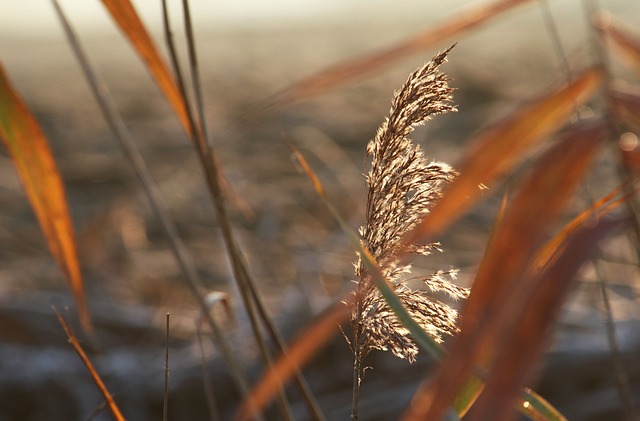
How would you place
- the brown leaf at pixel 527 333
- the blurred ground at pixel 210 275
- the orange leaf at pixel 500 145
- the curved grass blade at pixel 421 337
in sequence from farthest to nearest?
the blurred ground at pixel 210 275
the curved grass blade at pixel 421 337
the orange leaf at pixel 500 145
the brown leaf at pixel 527 333

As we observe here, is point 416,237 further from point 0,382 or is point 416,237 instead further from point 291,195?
point 291,195

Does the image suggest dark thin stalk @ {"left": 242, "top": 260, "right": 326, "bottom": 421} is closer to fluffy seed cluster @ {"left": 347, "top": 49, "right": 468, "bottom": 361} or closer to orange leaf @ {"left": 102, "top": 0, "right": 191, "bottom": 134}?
fluffy seed cluster @ {"left": 347, "top": 49, "right": 468, "bottom": 361}

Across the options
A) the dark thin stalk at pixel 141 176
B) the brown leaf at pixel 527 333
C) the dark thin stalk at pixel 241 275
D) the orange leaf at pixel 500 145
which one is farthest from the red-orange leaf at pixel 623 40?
the dark thin stalk at pixel 141 176

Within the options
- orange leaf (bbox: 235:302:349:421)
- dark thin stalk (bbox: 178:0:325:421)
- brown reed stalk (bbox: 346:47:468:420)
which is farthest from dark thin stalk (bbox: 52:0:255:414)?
orange leaf (bbox: 235:302:349:421)

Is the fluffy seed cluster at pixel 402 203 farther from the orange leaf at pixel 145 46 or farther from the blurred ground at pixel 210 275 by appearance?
the orange leaf at pixel 145 46

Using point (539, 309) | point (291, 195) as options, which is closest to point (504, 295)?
point (539, 309)

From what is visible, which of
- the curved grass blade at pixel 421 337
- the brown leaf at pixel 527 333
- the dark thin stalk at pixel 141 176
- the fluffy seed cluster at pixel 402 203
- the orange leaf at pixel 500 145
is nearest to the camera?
the brown leaf at pixel 527 333
